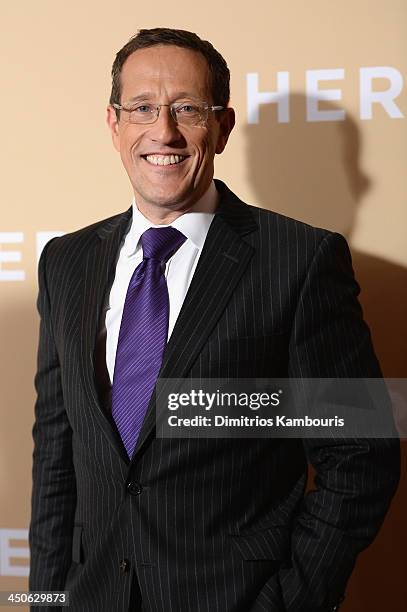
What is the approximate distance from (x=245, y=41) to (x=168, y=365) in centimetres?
98

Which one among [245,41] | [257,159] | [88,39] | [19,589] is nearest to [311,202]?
[257,159]

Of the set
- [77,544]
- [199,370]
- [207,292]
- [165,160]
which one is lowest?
[77,544]

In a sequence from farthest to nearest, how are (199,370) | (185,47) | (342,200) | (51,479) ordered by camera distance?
(342,200) → (51,479) → (185,47) → (199,370)

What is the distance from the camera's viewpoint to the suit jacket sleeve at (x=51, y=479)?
62.4 inches

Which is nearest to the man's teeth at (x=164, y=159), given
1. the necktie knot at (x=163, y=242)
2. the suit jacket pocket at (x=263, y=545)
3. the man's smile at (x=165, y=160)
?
the man's smile at (x=165, y=160)

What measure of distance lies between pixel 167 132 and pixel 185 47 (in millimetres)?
168

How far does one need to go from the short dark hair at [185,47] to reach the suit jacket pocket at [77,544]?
0.80 metres

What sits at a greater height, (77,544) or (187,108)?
(187,108)

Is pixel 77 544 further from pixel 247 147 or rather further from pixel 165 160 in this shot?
pixel 247 147

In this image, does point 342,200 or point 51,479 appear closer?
point 51,479

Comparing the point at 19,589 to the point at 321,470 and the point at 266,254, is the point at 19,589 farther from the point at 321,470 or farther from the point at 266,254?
the point at 266,254

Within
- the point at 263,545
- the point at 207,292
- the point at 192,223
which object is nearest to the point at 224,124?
the point at 192,223

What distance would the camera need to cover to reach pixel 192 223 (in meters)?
1.48

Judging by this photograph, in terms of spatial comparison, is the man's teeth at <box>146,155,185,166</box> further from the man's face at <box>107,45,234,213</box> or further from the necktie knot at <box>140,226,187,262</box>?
the necktie knot at <box>140,226,187,262</box>
